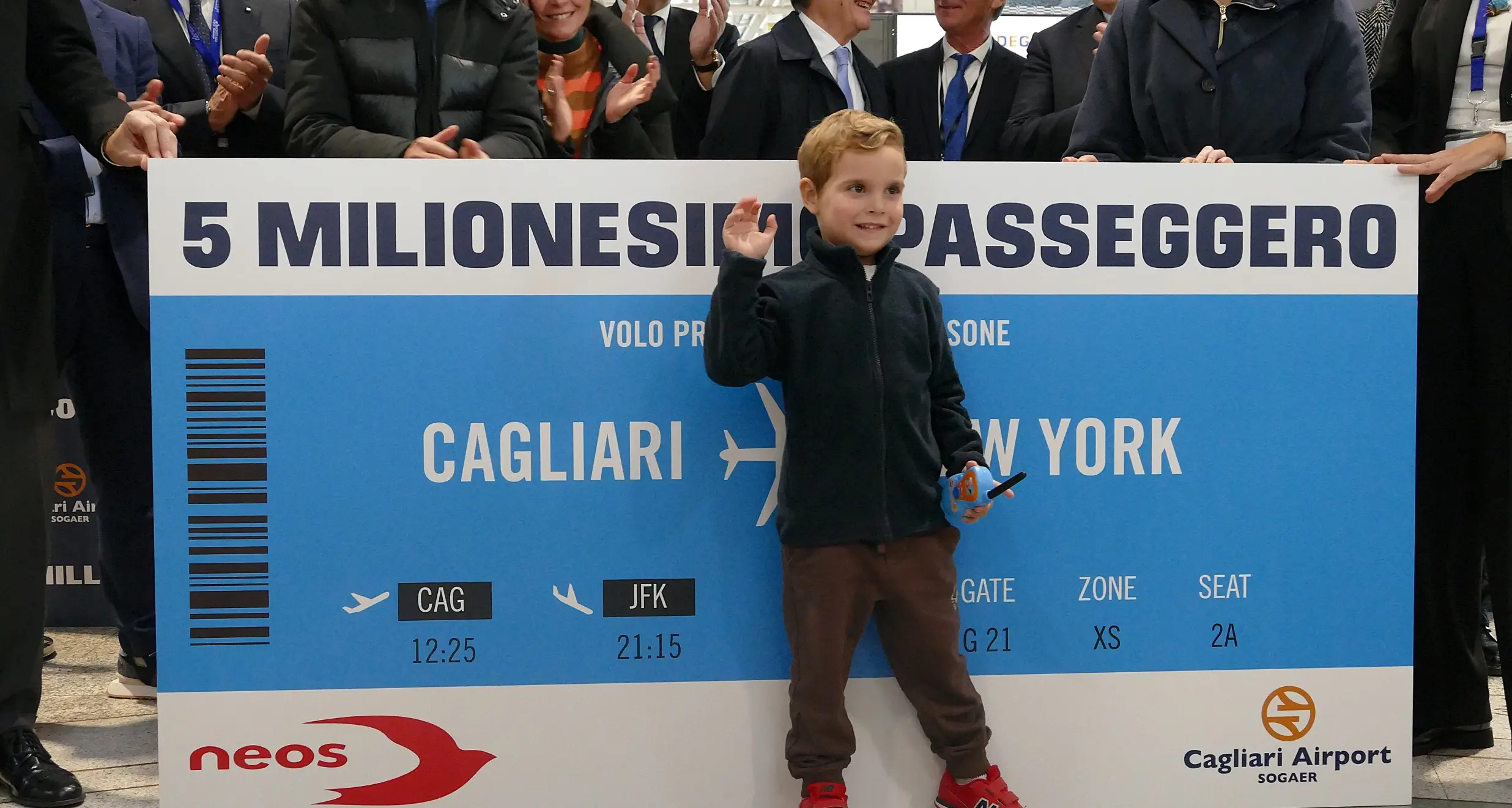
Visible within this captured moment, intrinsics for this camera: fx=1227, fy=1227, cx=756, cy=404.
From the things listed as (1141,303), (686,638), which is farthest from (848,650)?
(1141,303)

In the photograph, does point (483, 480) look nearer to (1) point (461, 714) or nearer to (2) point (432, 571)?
(2) point (432, 571)

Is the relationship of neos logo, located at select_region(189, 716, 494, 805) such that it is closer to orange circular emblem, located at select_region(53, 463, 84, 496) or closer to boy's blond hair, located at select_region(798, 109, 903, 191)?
boy's blond hair, located at select_region(798, 109, 903, 191)

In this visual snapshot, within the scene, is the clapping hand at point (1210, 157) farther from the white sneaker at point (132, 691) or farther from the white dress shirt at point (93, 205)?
the white sneaker at point (132, 691)

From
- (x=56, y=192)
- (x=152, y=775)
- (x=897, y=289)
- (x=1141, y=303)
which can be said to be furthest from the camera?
(x=56, y=192)

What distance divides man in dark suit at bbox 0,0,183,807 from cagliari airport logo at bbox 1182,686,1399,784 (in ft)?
6.99

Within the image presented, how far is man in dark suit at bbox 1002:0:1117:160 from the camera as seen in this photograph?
304cm

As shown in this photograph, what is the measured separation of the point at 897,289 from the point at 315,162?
1017 millimetres

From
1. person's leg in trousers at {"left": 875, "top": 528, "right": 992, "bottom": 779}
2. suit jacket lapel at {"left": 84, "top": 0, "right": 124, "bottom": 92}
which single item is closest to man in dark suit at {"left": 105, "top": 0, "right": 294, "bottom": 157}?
suit jacket lapel at {"left": 84, "top": 0, "right": 124, "bottom": 92}

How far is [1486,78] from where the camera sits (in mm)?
2496

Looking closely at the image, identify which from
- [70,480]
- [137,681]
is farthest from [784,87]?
[70,480]

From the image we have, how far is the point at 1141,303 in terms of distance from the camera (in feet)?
7.29

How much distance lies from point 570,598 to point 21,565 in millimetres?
1116

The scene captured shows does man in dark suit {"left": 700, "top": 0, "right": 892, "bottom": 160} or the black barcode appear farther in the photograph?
man in dark suit {"left": 700, "top": 0, "right": 892, "bottom": 160}

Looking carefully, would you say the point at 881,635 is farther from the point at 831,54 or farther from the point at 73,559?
the point at 73,559
